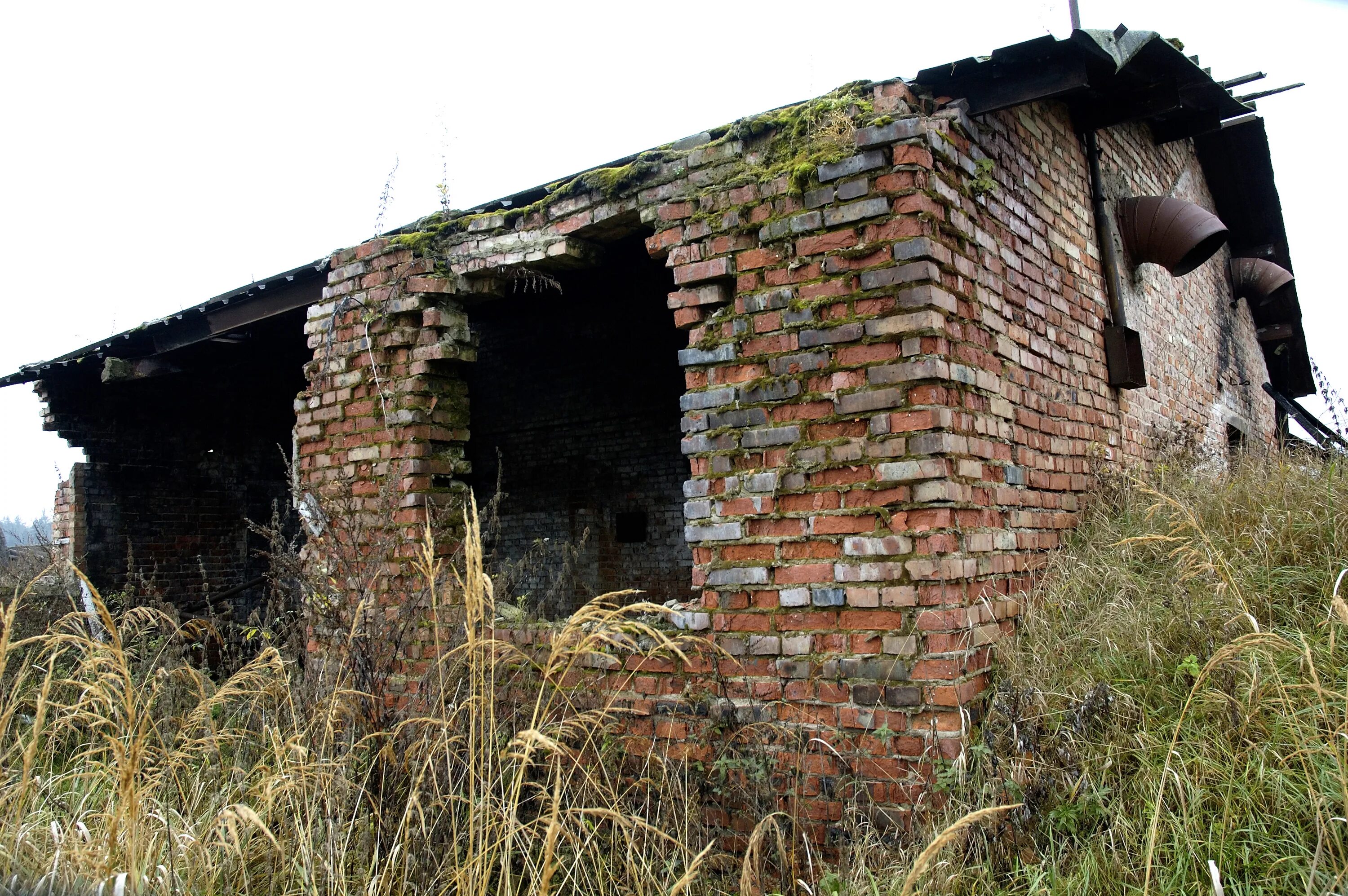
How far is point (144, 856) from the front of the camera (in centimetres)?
240

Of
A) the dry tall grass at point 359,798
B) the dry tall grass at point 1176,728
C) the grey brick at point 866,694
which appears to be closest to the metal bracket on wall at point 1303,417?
the dry tall grass at point 1176,728

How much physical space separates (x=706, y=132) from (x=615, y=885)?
10.4 feet

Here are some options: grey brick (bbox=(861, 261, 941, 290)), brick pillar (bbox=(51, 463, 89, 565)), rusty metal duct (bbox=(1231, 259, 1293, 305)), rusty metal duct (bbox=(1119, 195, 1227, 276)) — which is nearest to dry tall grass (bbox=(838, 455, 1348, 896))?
grey brick (bbox=(861, 261, 941, 290))

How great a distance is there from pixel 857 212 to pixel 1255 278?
7.48 m

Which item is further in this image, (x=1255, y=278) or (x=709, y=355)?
(x=1255, y=278)

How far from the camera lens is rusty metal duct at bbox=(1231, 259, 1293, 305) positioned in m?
8.45

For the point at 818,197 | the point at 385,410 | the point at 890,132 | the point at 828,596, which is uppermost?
the point at 890,132

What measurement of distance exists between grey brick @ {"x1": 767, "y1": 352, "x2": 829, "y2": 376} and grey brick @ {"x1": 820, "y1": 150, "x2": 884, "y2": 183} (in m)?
0.73

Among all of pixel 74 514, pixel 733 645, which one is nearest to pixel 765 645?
pixel 733 645

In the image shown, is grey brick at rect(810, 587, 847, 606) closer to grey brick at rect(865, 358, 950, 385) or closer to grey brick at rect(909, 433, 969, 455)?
grey brick at rect(909, 433, 969, 455)

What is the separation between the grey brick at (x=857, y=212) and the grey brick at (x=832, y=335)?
1.42ft

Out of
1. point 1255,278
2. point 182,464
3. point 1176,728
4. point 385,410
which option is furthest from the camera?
point 182,464

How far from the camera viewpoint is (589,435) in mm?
10000

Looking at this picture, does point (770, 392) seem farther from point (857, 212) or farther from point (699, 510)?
point (857, 212)
